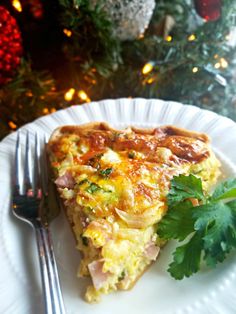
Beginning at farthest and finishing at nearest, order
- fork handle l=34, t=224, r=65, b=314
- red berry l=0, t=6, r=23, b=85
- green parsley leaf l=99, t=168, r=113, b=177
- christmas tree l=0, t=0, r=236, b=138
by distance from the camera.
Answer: christmas tree l=0, t=0, r=236, b=138 < red berry l=0, t=6, r=23, b=85 < green parsley leaf l=99, t=168, r=113, b=177 < fork handle l=34, t=224, r=65, b=314

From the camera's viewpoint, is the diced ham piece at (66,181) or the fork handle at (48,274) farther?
the diced ham piece at (66,181)

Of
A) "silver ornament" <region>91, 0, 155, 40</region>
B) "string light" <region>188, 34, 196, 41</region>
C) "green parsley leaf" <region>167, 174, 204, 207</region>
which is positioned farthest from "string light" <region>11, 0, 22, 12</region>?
"green parsley leaf" <region>167, 174, 204, 207</region>

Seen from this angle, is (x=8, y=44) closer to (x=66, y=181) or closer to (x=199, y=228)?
(x=66, y=181)

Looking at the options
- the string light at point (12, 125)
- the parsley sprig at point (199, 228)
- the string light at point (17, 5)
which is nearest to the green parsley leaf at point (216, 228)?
the parsley sprig at point (199, 228)

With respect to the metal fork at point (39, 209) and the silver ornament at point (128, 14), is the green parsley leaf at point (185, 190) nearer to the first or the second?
the metal fork at point (39, 209)

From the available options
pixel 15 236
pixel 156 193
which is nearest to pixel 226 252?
pixel 156 193

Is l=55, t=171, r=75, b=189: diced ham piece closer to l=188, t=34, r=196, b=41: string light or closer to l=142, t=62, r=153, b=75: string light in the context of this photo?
l=142, t=62, r=153, b=75: string light
